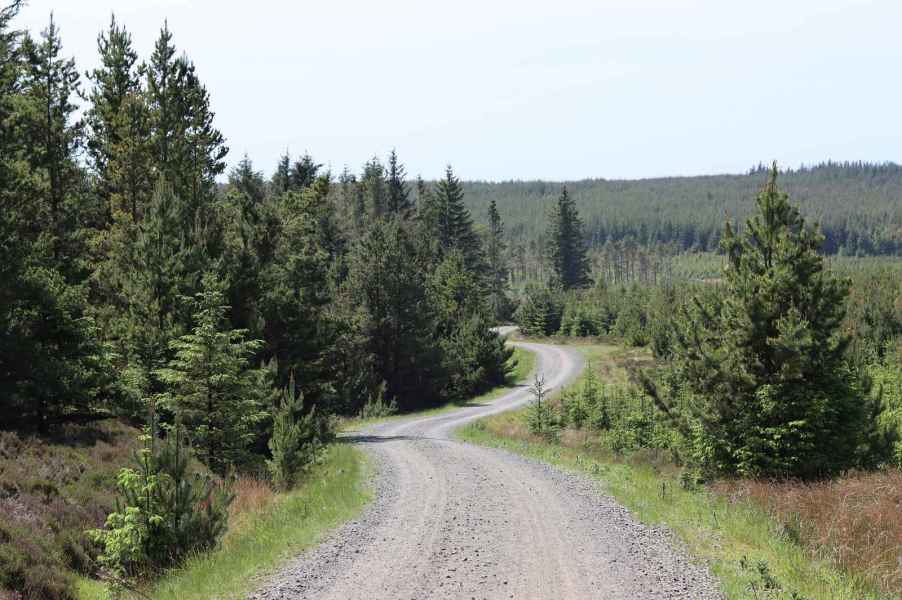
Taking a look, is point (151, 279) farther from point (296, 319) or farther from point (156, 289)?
point (296, 319)

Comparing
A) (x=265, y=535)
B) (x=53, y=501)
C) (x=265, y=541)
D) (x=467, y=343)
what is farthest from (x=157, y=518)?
(x=467, y=343)

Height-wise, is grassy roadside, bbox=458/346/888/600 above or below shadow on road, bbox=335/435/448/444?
above

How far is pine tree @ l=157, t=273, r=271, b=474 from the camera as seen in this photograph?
16219mm

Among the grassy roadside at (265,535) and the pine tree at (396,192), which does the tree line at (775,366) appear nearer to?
the grassy roadside at (265,535)

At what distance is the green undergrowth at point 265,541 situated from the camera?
9.38 m

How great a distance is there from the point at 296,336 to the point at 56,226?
1066cm

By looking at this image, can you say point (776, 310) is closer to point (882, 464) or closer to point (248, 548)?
point (882, 464)

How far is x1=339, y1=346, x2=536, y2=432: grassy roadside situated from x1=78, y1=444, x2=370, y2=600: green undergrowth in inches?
693

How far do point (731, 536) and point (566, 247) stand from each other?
114328 millimetres

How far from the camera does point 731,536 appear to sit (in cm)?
1123

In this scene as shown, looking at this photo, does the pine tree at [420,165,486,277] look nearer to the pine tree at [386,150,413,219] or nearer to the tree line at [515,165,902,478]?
the pine tree at [386,150,413,219]

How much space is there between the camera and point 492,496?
47.3 feet

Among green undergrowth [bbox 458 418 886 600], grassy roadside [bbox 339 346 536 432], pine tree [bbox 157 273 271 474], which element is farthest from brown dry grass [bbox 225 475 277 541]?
grassy roadside [bbox 339 346 536 432]

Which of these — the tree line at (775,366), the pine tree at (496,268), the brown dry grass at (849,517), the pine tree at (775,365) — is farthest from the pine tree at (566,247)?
the brown dry grass at (849,517)
